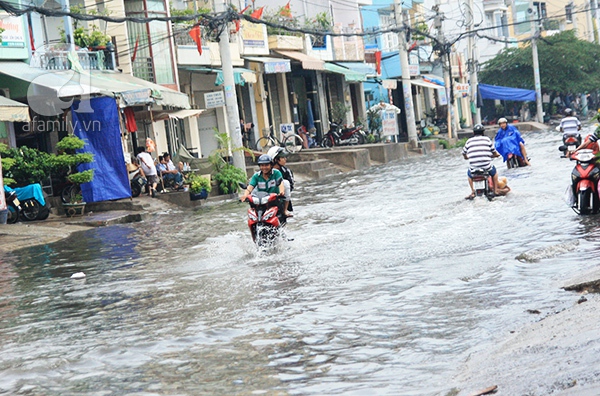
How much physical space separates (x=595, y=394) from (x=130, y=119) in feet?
72.5

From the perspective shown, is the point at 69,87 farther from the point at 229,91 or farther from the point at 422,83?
the point at 422,83

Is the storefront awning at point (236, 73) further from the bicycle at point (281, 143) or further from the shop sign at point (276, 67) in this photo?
the bicycle at point (281, 143)

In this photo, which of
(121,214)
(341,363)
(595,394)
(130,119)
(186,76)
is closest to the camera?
(595,394)

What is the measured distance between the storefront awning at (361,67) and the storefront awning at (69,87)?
23.0 metres

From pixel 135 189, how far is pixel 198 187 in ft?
5.36

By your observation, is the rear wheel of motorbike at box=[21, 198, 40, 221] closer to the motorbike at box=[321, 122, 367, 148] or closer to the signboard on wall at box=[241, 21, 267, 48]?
the signboard on wall at box=[241, 21, 267, 48]

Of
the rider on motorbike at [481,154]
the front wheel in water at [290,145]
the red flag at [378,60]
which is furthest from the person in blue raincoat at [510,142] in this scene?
the red flag at [378,60]

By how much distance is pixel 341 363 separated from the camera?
7.04 meters

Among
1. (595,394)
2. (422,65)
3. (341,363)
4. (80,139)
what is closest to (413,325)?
(341,363)

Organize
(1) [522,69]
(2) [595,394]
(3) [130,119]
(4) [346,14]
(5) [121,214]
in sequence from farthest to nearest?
(1) [522,69], (4) [346,14], (3) [130,119], (5) [121,214], (2) [595,394]

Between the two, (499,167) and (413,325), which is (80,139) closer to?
(499,167)

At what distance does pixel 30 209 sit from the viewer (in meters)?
21.2

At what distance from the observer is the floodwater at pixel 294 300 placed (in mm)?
6945

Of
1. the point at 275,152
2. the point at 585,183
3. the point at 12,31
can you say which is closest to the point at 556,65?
the point at 12,31
